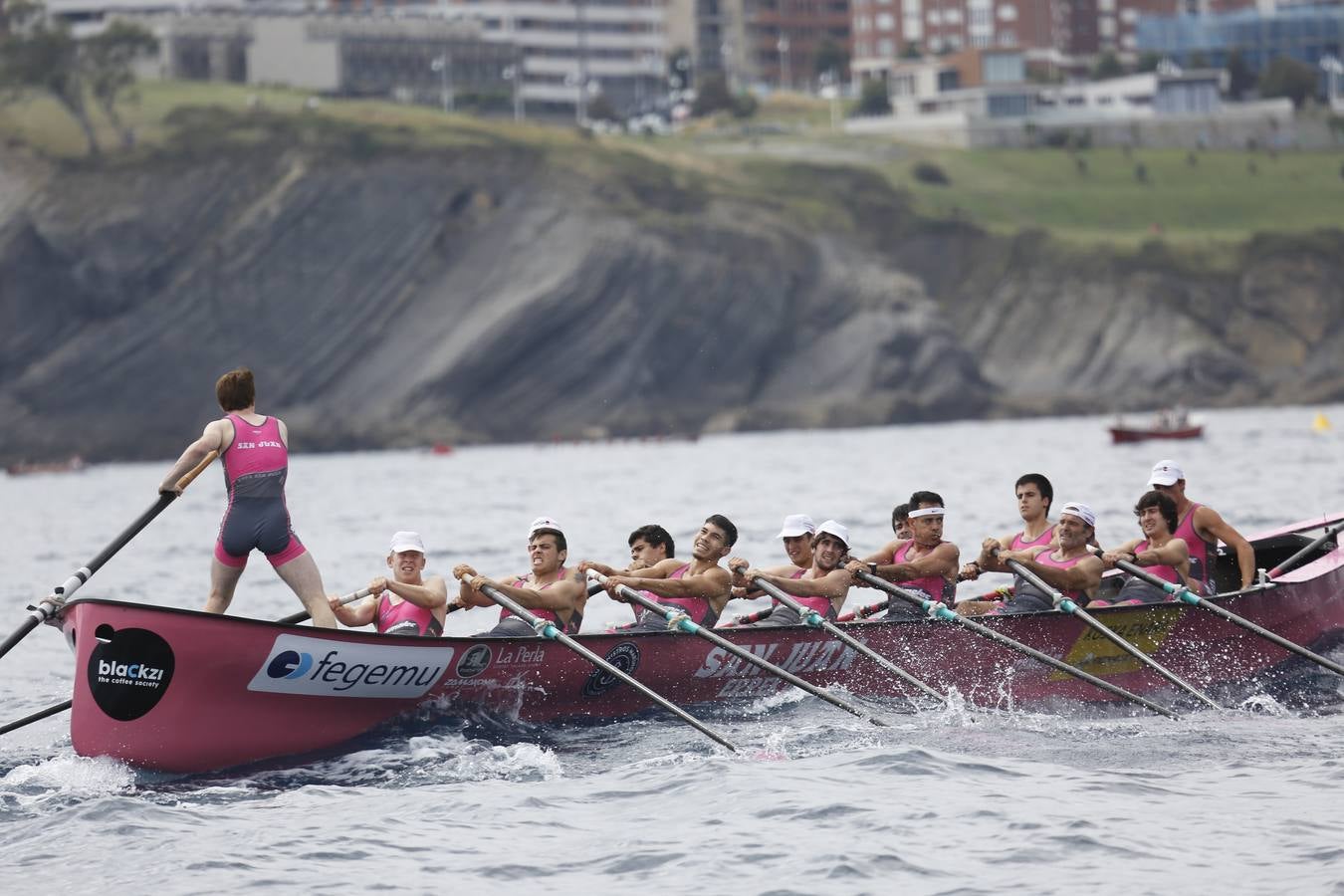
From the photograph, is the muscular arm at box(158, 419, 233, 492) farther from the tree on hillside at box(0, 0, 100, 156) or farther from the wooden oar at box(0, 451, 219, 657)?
the tree on hillside at box(0, 0, 100, 156)

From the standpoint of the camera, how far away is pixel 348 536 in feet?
125

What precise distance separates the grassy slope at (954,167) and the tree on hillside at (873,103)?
283 inches

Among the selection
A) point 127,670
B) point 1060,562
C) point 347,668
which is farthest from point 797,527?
point 127,670

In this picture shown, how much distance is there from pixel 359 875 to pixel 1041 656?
6.71 meters

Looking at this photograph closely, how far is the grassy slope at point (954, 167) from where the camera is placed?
313 feet

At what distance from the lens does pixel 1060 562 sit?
1708 centimetres

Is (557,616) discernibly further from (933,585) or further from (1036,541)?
(1036,541)

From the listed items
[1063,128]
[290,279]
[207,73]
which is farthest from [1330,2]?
[290,279]

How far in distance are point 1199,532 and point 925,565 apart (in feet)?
9.62

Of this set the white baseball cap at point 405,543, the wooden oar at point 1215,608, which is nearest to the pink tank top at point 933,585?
the wooden oar at point 1215,608

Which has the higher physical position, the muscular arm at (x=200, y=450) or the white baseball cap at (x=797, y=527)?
the muscular arm at (x=200, y=450)

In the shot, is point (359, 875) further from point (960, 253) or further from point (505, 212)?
point (960, 253)

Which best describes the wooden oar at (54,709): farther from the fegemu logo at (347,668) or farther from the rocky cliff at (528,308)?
the rocky cliff at (528,308)

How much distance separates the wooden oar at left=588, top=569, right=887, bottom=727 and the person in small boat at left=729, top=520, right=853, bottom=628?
832 millimetres
